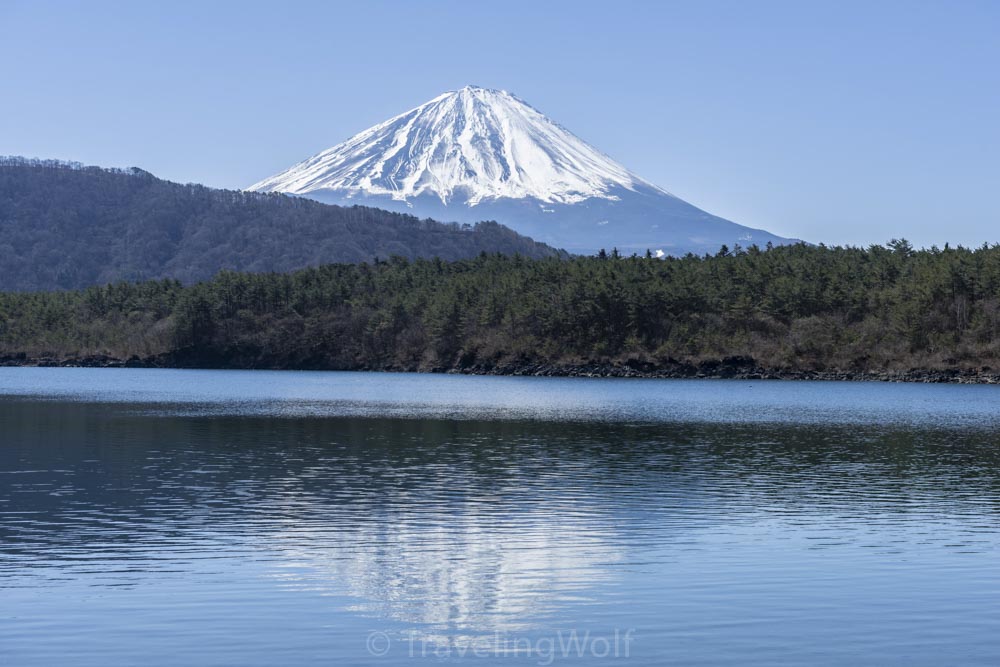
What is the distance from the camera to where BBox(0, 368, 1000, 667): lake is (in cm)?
2120

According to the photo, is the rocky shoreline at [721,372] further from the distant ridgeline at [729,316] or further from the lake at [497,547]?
the lake at [497,547]

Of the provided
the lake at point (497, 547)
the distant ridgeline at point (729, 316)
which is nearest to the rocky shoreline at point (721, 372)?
the distant ridgeline at point (729, 316)

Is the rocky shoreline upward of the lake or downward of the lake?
upward

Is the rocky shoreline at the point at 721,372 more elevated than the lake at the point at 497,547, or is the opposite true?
the rocky shoreline at the point at 721,372

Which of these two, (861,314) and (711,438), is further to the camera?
(861,314)

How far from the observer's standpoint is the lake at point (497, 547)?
21.2m

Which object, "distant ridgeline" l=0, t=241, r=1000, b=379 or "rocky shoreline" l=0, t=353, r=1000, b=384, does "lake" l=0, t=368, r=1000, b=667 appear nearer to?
"rocky shoreline" l=0, t=353, r=1000, b=384

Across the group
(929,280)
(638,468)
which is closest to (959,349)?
(929,280)

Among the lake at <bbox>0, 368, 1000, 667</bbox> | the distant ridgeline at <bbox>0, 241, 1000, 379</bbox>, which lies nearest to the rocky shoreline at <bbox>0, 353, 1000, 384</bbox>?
the distant ridgeline at <bbox>0, 241, 1000, 379</bbox>

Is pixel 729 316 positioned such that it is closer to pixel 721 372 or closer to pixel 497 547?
pixel 721 372

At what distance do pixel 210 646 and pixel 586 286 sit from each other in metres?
158

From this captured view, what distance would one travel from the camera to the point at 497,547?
3031 cm

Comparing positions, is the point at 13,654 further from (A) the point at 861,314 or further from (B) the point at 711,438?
(A) the point at 861,314

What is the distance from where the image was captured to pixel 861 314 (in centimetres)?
16525
